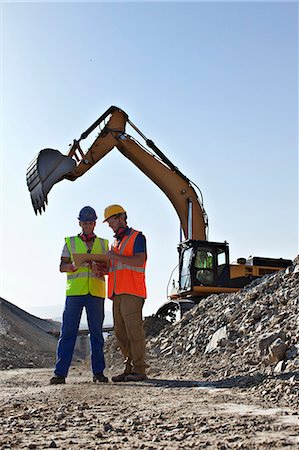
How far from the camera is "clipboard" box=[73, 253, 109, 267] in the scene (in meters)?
5.83

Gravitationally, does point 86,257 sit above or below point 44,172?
below

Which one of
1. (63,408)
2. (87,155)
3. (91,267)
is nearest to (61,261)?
(91,267)

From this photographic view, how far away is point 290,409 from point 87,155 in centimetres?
942

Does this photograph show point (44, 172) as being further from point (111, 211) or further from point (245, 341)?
point (245, 341)

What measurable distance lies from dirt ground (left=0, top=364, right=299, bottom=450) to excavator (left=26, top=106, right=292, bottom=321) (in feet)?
23.9

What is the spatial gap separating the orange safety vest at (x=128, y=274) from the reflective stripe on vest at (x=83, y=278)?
0.16 m

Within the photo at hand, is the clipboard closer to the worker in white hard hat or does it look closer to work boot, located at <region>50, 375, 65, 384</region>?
the worker in white hard hat

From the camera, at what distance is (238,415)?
11.1 ft

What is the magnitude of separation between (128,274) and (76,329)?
0.77 meters

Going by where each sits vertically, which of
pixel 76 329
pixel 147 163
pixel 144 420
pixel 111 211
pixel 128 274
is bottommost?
pixel 144 420

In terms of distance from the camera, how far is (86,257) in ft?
19.2

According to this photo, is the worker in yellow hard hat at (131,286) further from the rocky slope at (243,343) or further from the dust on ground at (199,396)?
the rocky slope at (243,343)

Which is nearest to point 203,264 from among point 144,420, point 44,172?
point 44,172

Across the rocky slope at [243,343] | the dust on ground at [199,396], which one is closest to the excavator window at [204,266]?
the rocky slope at [243,343]
